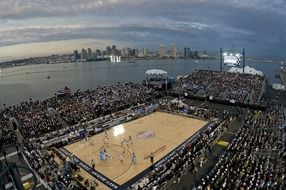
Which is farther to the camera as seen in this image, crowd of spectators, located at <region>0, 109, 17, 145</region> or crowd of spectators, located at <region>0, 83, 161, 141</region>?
crowd of spectators, located at <region>0, 83, 161, 141</region>

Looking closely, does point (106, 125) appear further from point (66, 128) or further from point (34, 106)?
point (34, 106)

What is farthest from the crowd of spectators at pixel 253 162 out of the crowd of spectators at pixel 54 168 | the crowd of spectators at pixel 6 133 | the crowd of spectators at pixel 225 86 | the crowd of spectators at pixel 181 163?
the crowd of spectators at pixel 6 133

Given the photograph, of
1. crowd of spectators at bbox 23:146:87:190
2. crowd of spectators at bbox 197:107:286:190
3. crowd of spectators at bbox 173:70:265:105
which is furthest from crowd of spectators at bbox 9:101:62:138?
crowd of spectators at bbox 173:70:265:105

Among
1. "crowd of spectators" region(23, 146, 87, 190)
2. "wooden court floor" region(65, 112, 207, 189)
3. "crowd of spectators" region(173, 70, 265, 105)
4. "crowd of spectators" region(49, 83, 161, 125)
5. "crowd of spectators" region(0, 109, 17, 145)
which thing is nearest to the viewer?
"crowd of spectators" region(23, 146, 87, 190)

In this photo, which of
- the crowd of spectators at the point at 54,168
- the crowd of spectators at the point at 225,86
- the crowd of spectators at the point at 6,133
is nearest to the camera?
the crowd of spectators at the point at 54,168

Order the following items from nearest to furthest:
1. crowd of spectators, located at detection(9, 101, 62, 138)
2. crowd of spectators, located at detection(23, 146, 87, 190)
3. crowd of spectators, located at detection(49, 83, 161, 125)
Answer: crowd of spectators, located at detection(23, 146, 87, 190) < crowd of spectators, located at detection(9, 101, 62, 138) < crowd of spectators, located at detection(49, 83, 161, 125)

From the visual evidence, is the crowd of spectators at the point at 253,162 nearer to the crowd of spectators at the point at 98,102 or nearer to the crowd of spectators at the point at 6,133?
the crowd of spectators at the point at 98,102

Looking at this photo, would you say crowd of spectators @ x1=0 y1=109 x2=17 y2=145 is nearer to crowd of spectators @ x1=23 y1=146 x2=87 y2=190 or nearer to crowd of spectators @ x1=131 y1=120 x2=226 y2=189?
crowd of spectators @ x1=23 y1=146 x2=87 y2=190

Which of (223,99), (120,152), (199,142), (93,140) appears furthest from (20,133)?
(223,99)
